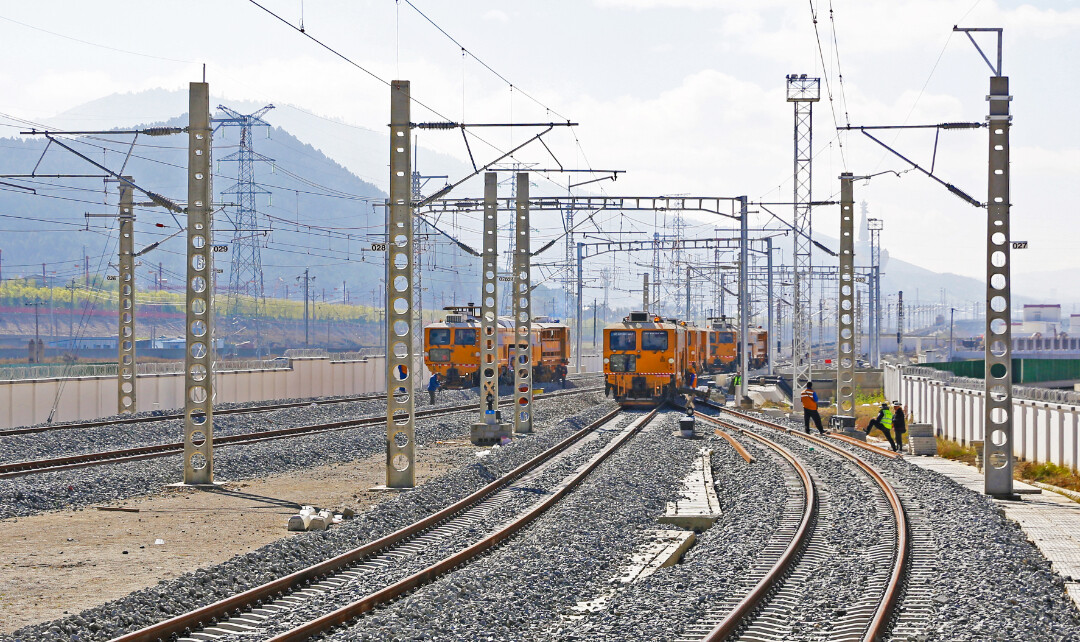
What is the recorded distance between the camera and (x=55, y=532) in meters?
15.2

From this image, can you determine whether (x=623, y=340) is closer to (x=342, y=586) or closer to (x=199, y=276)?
(x=199, y=276)

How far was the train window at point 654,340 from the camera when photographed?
3969cm

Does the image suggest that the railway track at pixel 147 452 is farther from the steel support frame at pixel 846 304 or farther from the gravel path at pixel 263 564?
the steel support frame at pixel 846 304

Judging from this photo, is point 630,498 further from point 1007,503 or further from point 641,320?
point 641,320

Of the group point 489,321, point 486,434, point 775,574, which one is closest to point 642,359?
point 489,321

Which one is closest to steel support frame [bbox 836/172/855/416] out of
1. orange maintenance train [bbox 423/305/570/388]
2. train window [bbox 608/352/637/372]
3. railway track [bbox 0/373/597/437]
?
train window [bbox 608/352/637/372]

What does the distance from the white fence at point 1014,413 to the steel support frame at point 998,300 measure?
465 cm

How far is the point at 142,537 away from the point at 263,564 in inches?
144

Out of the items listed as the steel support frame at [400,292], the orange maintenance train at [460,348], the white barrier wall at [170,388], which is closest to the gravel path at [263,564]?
the steel support frame at [400,292]

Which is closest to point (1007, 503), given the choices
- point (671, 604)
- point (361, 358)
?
point (671, 604)

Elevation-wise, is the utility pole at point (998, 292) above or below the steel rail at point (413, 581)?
above

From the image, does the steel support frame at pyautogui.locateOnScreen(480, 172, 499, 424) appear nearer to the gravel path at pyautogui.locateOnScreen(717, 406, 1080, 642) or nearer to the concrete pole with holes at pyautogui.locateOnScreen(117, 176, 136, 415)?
the concrete pole with holes at pyautogui.locateOnScreen(117, 176, 136, 415)

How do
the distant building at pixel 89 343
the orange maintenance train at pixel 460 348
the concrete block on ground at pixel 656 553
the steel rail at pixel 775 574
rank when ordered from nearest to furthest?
the steel rail at pixel 775 574, the concrete block on ground at pixel 656 553, the orange maintenance train at pixel 460 348, the distant building at pixel 89 343

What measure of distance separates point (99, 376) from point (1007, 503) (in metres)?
28.3
